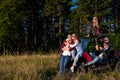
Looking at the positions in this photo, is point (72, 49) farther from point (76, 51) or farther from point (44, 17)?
point (44, 17)

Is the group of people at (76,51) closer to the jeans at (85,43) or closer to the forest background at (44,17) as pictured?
the jeans at (85,43)

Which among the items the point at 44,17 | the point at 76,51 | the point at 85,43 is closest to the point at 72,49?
the point at 76,51

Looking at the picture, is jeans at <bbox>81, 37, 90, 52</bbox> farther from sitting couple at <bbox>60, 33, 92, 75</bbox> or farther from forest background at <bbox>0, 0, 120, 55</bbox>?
forest background at <bbox>0, 0, 120, 55</bbox>

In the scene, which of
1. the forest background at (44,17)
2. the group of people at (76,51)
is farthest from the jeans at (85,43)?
the forest background at (44,17)

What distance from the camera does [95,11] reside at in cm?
4688

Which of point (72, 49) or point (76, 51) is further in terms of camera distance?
point (76, 51)

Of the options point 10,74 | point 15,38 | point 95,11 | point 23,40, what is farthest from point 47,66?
point 23,40

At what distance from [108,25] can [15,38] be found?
40.7 feet

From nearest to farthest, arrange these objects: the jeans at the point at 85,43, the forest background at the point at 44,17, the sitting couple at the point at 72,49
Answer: the sitting couple at the point at 72,49
the jeans at the point at 85,43
the forest background at the point at 44,17

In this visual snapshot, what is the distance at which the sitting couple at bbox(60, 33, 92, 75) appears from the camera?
1209cm

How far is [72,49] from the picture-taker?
1222 cm

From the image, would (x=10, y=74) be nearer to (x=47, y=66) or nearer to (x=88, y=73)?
(x=88, y=73)

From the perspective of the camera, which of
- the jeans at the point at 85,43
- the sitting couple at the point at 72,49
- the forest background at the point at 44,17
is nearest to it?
the sitting couple at the point at 72,49

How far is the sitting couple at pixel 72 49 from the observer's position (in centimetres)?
1209
